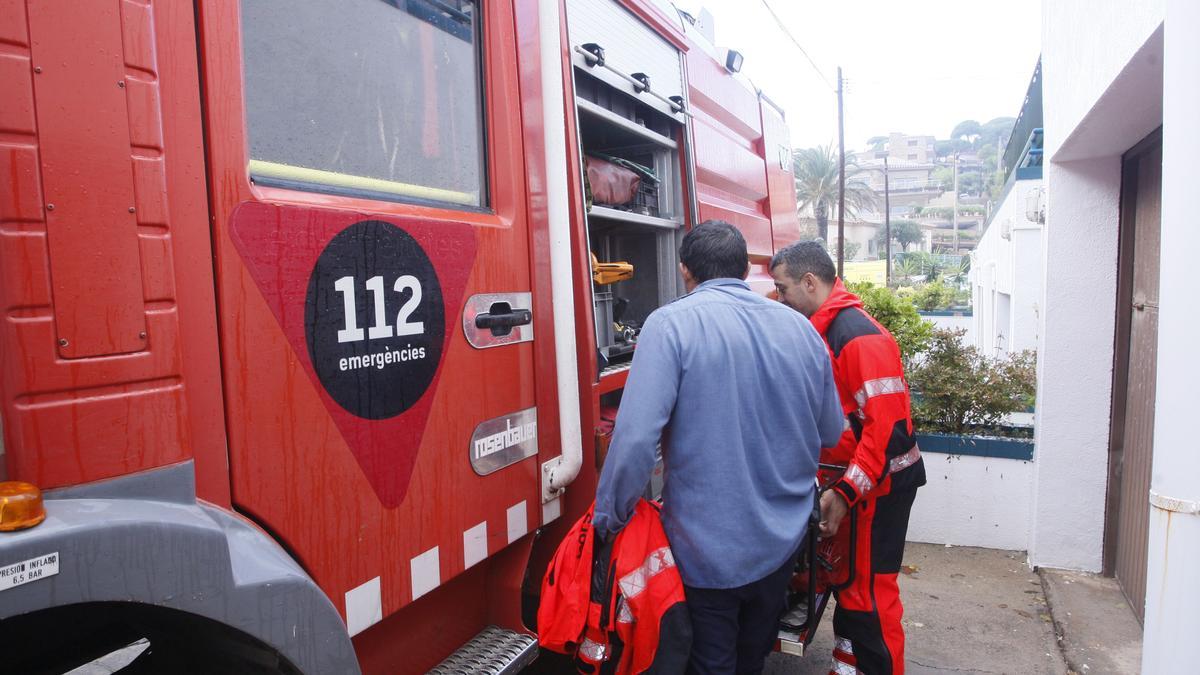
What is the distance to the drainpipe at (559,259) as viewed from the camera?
7.16ft

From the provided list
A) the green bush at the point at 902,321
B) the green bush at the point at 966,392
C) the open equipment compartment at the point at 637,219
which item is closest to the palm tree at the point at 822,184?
the green bush at the point at 902,321

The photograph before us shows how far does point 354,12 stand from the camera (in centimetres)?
168

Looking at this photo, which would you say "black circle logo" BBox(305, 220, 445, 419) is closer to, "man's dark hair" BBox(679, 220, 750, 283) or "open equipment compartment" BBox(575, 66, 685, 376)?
"man's dark hair" BBox(679, 220, 750, 283)

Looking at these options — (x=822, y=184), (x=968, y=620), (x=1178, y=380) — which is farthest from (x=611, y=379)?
(x=822, y=184)

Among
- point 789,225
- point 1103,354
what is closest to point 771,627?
point 1103,354

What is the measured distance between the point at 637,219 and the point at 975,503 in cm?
323

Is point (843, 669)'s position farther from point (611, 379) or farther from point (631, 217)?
point (631, 217)

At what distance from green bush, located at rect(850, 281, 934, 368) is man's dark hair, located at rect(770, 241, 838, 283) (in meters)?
2.51

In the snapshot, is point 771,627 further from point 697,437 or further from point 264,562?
point 264,562

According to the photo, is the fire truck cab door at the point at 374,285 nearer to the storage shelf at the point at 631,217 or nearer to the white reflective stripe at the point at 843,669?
the storage shelf at the point at 631,217

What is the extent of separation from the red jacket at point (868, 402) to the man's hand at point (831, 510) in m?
0.03

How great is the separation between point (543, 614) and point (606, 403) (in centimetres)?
90

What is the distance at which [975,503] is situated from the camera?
4789 mm

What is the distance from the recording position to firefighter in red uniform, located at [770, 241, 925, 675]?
264 cm
